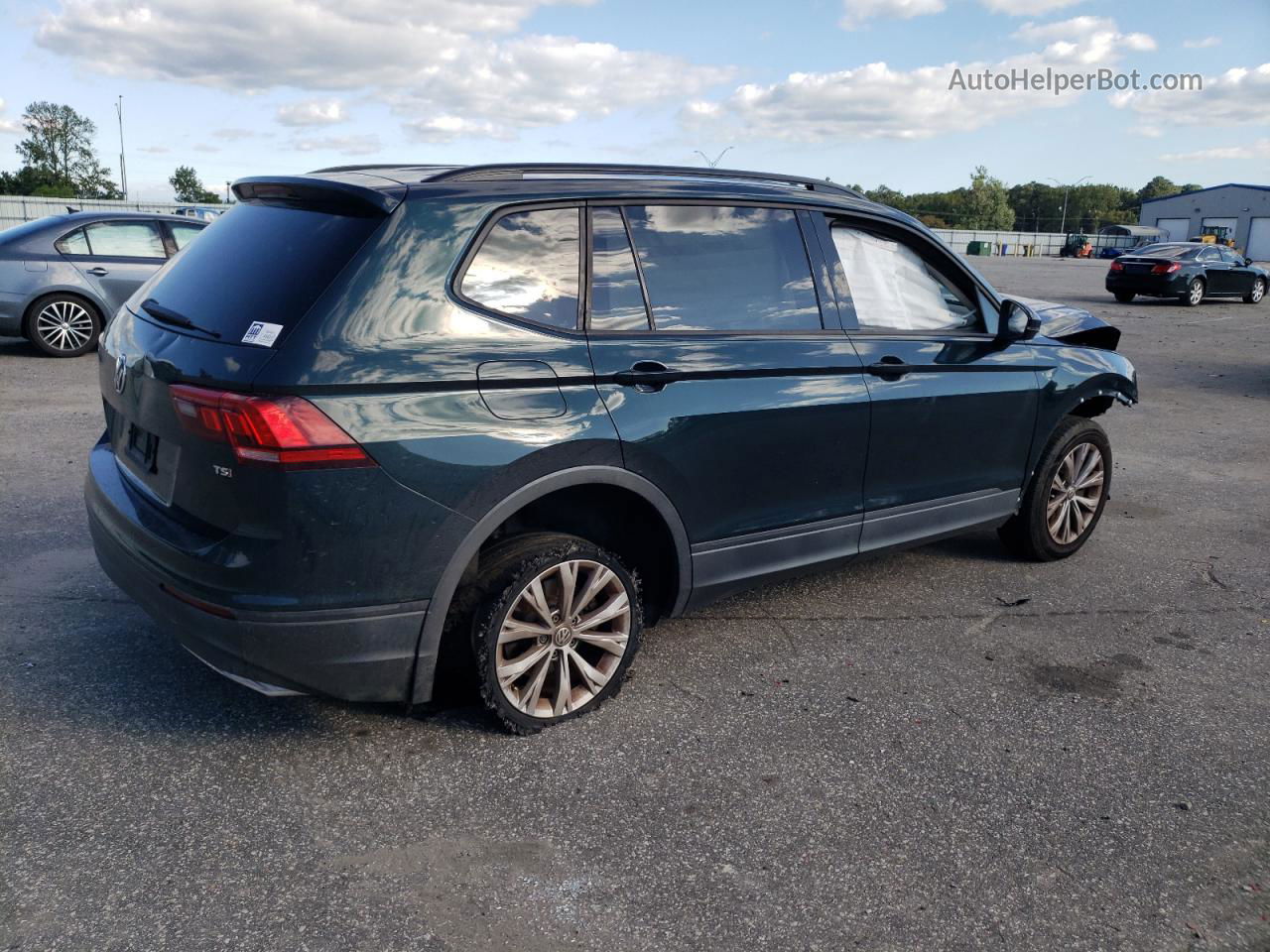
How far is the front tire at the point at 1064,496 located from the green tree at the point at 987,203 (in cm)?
13933

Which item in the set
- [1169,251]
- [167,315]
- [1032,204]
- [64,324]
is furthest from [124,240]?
[1032,204]

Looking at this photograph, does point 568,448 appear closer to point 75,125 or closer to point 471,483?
point 471,483

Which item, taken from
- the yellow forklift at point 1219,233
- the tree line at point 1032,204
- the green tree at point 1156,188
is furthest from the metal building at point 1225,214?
the green tree at point 1156,188

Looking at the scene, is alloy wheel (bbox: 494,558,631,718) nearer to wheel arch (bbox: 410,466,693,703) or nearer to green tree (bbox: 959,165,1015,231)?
wheel arch (bbox: 410,466,693,703)

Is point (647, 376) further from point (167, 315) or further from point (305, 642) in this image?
point (167, 315)

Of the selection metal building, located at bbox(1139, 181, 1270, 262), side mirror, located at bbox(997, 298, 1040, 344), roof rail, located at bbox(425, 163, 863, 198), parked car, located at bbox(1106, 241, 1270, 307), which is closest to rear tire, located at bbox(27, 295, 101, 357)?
roof rail, located at bbox(425, 163, 863, 198)

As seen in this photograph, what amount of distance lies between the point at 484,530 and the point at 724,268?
4.50 ft

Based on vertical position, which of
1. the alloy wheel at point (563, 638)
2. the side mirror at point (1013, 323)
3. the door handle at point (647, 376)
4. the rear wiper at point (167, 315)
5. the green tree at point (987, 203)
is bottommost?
the alloy wheel at point (563, 638)

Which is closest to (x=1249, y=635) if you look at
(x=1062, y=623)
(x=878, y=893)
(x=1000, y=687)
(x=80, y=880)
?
(x=1062, y=623)

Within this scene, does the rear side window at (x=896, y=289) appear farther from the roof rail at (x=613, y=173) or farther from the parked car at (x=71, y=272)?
the parked car at (x=71, y=272)

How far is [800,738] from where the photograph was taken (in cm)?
357

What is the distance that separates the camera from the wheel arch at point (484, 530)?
3195mm

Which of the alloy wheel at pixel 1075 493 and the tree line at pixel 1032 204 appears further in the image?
the tree line at pixel 1032 204

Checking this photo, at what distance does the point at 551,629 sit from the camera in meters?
3.49
